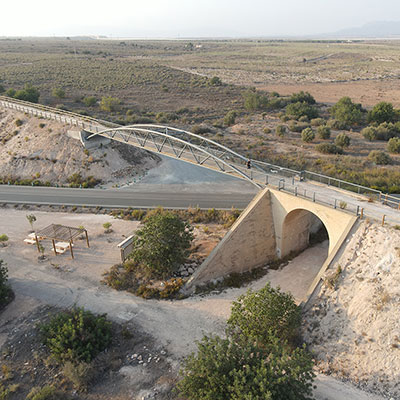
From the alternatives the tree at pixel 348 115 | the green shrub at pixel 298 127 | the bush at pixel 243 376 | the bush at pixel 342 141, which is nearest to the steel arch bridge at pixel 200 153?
the bush at pixel 243 376

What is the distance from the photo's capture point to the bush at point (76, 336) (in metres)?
16.8

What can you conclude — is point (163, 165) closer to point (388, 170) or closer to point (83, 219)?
point (83, 219)

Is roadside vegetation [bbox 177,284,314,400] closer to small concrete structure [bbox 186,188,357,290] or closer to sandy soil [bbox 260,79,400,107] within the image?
small concrete structure [bbox 186,188,357,290]

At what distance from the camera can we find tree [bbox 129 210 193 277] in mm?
23031

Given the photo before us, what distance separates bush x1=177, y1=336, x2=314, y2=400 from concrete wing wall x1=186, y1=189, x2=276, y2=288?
8.85 meters

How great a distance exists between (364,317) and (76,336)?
43.8 feet

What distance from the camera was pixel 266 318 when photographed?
16.5 meters

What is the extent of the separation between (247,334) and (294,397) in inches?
156

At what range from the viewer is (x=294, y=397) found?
41.9 ft

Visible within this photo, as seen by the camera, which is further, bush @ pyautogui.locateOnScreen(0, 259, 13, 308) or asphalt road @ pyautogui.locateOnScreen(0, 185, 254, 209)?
asphalt road @ pyautogui.locateOnScreen(0, 185, 254, 209)

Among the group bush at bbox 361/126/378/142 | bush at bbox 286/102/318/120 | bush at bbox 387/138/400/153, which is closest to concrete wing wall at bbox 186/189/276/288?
bush at bbox 387/138/400/153

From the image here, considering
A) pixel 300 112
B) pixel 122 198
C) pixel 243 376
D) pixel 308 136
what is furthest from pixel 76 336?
pixel 300 112

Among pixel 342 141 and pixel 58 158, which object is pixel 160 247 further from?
pixel 342 141

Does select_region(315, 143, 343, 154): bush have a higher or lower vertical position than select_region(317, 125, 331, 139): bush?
lower
